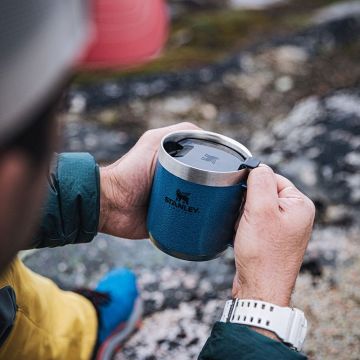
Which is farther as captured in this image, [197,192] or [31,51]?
[197,192]

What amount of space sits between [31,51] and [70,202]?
1.11 meters

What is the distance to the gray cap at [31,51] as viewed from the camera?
0.64m

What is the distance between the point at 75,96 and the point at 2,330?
2509 millimetres

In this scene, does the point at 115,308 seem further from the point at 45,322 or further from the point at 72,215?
the point at 72,215

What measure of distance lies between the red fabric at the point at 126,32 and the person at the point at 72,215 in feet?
9.34

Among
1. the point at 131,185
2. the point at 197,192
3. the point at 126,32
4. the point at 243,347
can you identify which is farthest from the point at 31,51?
the point at 126,32

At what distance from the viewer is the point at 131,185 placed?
1.82m

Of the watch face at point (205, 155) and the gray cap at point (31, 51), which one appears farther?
the watch face at point (205, 155)

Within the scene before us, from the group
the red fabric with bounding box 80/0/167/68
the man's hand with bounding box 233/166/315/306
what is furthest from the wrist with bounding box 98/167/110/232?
the red fabric with bounding box 80/0/167/68

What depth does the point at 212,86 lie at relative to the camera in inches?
157

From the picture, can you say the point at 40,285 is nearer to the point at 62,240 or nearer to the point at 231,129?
the point at 62,240

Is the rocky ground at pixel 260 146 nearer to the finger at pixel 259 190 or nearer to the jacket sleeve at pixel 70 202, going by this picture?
the jacket sleeve at pixel 70 202

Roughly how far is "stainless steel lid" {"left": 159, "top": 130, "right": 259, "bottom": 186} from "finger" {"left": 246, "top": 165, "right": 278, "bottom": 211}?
0.09 feet

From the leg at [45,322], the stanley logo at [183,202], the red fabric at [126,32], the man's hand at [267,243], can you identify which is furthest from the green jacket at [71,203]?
Answer: the red fabric at [126,32]
